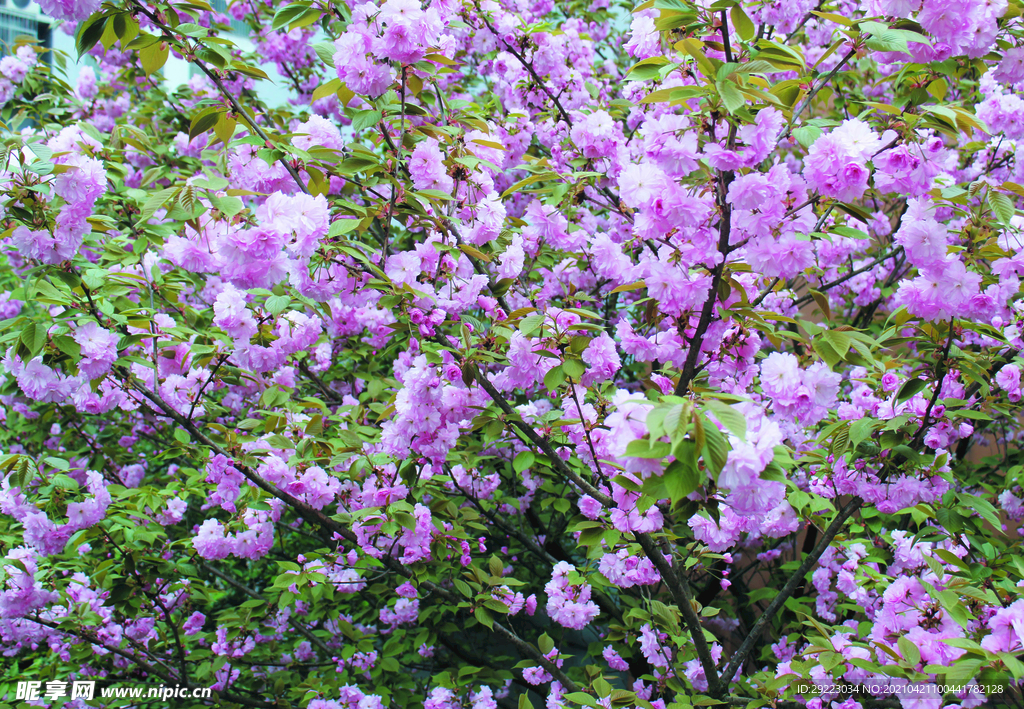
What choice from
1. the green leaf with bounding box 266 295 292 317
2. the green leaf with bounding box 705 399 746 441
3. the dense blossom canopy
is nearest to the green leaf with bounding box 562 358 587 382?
the dense blossom canopy

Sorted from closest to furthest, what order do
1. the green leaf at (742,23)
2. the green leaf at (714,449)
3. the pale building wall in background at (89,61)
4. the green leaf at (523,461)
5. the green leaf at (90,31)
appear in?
the green leaf at (714,449) < the green leaf at (742,23) < the green leaf at (90,31) < the green leaf at (523,461) < the pale building wall in background at (89,61)

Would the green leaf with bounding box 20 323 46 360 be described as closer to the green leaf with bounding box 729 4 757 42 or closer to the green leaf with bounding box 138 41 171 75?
the green leaf with bounding box 138 41 171 75

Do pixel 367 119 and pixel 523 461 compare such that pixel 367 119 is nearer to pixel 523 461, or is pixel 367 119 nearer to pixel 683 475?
pixel 523 461

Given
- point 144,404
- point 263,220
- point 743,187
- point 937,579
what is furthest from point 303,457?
point 937,579

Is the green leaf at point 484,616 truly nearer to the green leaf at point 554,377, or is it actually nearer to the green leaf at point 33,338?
the green leaf at point 554,377

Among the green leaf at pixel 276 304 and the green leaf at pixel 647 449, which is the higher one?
the green leaf at pixel 276 304

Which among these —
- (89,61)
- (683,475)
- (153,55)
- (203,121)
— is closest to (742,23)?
(683,475)

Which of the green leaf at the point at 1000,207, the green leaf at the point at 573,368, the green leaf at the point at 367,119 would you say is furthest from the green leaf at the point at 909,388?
the green leaf at the point at 367,119

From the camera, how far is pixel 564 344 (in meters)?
1.82

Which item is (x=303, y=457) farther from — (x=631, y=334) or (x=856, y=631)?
(x=856, y=631)

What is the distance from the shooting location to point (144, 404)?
8.05ft

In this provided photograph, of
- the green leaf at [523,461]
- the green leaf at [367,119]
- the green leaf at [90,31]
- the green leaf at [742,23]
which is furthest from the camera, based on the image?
the green leaf at [523,461]

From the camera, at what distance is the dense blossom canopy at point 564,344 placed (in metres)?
1.63

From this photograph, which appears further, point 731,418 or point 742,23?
point 742,23
